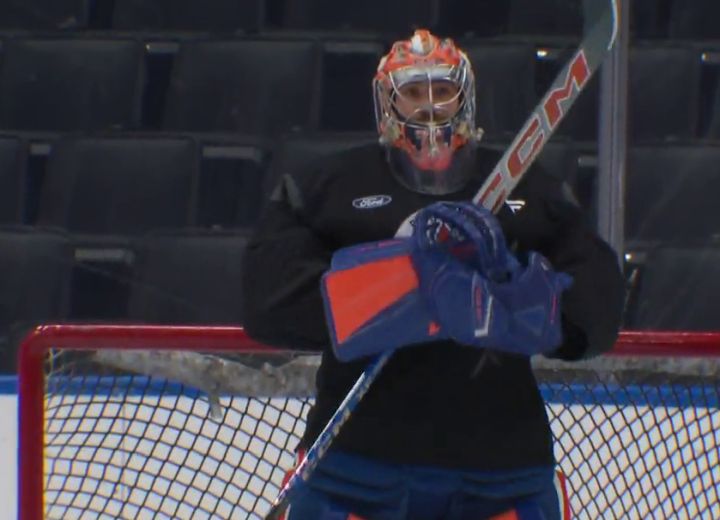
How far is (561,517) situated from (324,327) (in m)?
0.30

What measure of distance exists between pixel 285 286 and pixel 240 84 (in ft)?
7.97

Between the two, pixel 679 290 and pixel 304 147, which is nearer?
pixel 679 290

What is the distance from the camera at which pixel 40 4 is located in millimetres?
4277

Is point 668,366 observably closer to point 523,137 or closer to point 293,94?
point 523,137

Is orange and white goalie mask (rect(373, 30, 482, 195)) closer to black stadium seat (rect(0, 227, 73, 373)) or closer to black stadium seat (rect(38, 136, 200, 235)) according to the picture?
black stadium seat (rect(0, 227, 73, 373))

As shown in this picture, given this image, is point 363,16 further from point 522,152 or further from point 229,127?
point 522,152

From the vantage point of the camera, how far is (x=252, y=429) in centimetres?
212

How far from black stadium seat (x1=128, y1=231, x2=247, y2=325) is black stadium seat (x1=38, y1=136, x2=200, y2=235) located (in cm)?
28

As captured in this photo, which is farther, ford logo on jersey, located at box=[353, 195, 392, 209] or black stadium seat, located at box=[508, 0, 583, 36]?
black stadium seat, located at box=[508, 0, 583, 36]

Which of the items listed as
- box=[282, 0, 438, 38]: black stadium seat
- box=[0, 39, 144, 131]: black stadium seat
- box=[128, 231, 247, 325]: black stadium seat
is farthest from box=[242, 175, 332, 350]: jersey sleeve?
box=[282, 0, 438, 38]: black stadium seat

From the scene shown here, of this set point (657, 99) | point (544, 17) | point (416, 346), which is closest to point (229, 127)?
point (544, 17)

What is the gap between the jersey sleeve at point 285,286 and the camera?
1622 millimetres

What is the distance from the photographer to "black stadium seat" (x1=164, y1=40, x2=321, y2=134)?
3979 millimetres

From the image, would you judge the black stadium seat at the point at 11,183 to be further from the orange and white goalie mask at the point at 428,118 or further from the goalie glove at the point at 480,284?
the goalie glove at the point at 480,284
